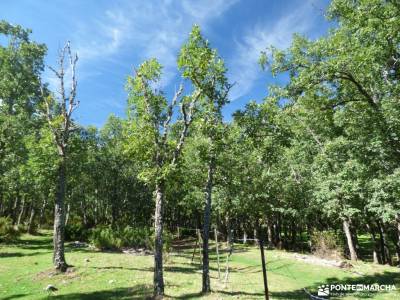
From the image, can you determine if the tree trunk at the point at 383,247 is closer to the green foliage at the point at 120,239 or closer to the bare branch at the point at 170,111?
the green foliage at the point at 120,239

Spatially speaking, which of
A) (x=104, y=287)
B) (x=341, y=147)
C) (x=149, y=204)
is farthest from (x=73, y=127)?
(x=149, y=204)

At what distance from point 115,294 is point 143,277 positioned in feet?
10.1

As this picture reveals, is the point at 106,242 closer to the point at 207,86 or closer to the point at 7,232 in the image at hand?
the point at 7,232

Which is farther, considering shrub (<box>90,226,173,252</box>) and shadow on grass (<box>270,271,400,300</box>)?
shrub (<box>90,226,173,252</box>)

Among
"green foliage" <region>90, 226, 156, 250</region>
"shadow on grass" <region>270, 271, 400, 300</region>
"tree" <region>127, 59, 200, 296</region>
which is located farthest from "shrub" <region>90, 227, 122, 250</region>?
"shadow on grass" <region>270, 271, 400, 300</region>

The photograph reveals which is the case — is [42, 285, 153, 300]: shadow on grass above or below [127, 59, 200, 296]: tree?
below

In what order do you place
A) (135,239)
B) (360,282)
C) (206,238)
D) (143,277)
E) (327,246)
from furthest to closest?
(135,239) → (327,246) → (360,282) → (143,277) → (206,238)

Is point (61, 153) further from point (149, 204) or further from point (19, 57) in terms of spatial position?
point (149, 204)

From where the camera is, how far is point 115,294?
13.6 m

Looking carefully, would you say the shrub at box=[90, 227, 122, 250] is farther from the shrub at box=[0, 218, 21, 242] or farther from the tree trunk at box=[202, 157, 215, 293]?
the tree trunk at box=[202, 157, 215, 293]

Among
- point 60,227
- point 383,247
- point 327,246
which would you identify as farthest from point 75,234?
point 383,247

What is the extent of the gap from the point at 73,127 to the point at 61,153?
247 centimetres

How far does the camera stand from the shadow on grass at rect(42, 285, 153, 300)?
13156 mm

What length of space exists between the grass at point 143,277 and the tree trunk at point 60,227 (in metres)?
0.63
